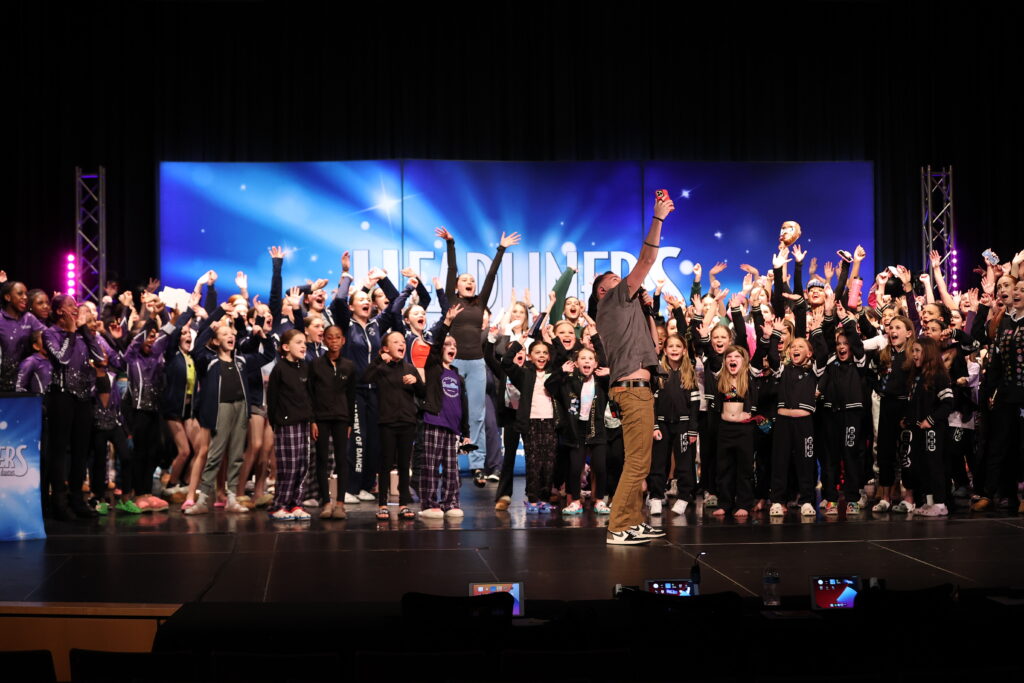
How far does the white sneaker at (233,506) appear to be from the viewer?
9748 millimetres

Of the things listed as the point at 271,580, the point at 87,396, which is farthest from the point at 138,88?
the point at 271,580

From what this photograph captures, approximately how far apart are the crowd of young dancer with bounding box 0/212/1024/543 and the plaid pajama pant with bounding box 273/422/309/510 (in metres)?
0.02

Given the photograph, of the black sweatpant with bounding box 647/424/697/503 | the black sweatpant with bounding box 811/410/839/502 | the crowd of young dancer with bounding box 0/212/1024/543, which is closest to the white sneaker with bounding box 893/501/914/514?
the crowd of young dancer with bounding box 0/212/1024/543

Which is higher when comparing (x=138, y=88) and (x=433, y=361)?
(x=138, y=88)

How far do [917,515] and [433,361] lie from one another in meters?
4.27

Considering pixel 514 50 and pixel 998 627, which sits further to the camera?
pixel 514 50

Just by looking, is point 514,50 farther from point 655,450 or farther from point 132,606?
point 132,606

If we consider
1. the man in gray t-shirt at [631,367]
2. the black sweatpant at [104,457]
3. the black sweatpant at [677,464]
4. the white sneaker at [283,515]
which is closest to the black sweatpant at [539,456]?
the black sweatpant at [677,464]

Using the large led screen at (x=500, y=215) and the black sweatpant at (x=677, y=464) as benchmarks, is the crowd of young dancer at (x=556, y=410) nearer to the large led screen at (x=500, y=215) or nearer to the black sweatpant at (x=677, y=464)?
the black sweatpant at (x=677, y=464)

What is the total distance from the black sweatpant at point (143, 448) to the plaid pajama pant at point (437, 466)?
261 cm

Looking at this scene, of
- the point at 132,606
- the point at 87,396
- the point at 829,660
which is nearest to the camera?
the point at 829,660

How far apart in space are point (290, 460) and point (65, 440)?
1.82 m

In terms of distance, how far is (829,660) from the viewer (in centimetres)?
377

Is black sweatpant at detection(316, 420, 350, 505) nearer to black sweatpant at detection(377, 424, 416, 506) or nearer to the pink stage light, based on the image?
black sweatpant at detection(377, 424, 416, 506)
